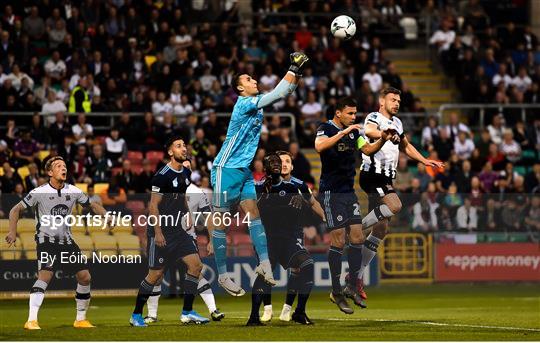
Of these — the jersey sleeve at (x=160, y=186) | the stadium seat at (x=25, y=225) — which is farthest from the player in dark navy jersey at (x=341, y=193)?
the stadium seat at (x=25, y=225)

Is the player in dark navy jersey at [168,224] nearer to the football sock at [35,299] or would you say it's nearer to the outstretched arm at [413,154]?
the football sock at [35,299]

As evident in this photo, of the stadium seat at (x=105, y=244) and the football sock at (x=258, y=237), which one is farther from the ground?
the football sock at (x=258, y=237)

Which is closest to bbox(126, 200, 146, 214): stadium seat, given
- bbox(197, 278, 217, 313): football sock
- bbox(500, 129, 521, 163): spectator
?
bbox(197, 278, 217, 313): football sock

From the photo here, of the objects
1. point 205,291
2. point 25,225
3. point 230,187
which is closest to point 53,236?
point 25,225

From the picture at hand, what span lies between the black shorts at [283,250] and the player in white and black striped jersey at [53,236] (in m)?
2.41

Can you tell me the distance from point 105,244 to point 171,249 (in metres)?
0.95

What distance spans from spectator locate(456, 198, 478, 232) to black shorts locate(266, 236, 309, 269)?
8.91 metres

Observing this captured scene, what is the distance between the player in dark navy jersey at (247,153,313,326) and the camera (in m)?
17.4

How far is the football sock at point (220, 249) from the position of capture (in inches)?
675

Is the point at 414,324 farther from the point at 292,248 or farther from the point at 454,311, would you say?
Result: the point at 454,311

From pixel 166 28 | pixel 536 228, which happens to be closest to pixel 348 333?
pixel 536 228

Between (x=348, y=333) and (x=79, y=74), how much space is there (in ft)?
48.1

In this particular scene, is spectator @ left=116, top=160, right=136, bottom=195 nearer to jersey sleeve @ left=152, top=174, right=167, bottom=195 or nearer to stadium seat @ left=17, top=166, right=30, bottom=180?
stadium seat @ left=17, top=166, right=30, bottom=180

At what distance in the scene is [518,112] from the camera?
33188mm
